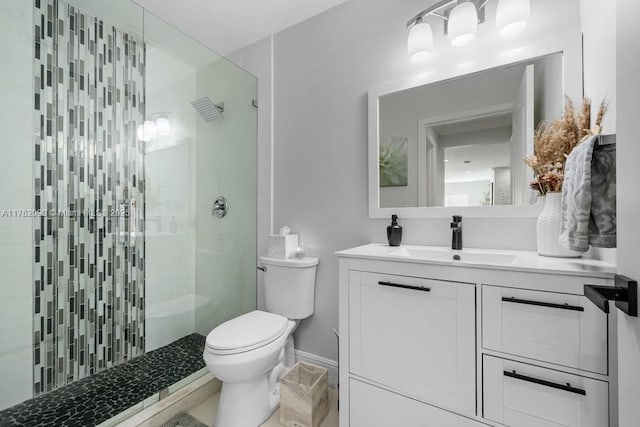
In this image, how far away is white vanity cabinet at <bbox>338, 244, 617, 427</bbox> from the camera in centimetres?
86

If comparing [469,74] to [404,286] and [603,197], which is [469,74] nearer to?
[603,197]

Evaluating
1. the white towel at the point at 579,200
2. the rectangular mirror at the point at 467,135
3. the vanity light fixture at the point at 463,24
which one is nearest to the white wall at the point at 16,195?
A: the rectangular mirror at the point at 467,135

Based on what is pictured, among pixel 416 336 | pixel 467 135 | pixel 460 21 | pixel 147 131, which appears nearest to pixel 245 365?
pixel 416 336

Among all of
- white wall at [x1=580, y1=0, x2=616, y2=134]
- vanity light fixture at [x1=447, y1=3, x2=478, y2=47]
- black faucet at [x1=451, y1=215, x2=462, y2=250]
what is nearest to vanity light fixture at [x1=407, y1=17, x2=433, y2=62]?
vanity light fixture at [x1=447, y1=3, x2=478, y2=47]

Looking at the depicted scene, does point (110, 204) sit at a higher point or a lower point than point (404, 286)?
higher

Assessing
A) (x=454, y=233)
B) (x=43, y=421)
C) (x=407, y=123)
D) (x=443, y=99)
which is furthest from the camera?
(x=407, y=123)

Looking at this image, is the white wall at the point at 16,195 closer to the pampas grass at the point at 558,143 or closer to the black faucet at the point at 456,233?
the black faucet at the point at 456,233

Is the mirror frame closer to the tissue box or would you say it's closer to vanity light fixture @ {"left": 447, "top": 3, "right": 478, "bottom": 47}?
vanity light fixture @ {"left": 447, "top": 3, "right": 478, "bottom": 47}

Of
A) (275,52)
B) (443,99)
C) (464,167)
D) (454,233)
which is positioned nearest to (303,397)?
(454,233)

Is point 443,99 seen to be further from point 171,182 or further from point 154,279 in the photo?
point 154,279

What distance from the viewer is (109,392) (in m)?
1.44

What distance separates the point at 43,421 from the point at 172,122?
1.60 m

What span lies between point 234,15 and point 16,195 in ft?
5.24

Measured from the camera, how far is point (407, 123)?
1592 millimetres
